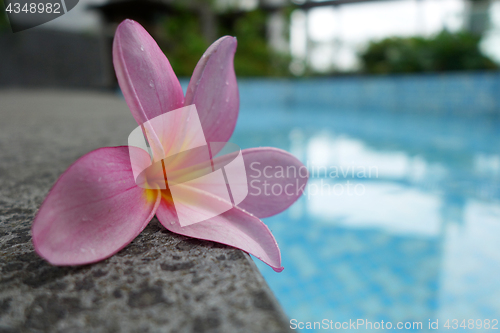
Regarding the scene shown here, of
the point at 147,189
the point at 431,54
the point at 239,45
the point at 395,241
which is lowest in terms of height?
the point at 395,241

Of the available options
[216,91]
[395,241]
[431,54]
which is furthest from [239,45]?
[216,91]

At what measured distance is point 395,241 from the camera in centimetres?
144

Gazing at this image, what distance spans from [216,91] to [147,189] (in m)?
0.15

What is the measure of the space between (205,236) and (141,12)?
10277 mm

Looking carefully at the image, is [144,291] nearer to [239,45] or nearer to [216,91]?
[216,91]

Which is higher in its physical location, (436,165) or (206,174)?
(206,174)

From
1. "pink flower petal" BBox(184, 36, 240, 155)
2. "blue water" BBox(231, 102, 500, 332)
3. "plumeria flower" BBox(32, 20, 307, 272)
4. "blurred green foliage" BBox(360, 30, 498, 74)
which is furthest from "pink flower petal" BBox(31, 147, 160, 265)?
"blurred green foliage" BBox(360, 30, 498, 74)

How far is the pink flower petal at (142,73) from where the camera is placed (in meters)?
0.34

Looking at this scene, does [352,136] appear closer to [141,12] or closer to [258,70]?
[258,70]

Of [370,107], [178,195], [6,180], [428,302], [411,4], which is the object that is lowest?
[370,107]

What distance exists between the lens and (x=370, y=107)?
704 cm

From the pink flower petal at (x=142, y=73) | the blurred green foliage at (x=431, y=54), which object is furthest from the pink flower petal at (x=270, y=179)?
the blurred green foliage at (x=431, y=54)

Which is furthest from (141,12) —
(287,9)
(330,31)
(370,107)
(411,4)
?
(411,4)

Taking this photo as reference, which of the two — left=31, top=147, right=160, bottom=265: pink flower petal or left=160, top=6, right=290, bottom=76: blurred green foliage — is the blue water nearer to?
left=31, top=147, right=160, bottom=265: pink flower petal
